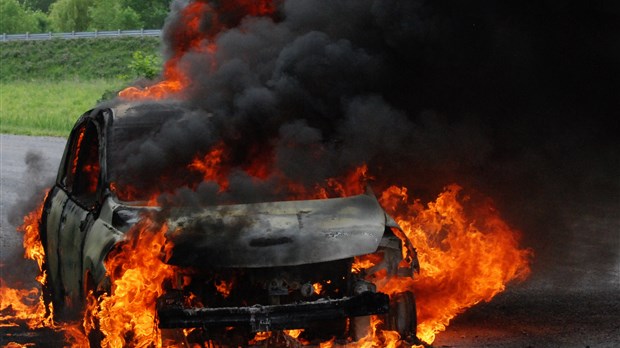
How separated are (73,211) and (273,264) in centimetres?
216

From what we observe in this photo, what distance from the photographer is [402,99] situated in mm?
8578

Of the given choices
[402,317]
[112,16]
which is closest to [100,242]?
[402,317]

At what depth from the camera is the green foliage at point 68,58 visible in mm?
48219

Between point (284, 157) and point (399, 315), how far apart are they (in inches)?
53.7

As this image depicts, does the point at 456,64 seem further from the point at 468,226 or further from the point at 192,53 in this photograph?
the point at 192,53

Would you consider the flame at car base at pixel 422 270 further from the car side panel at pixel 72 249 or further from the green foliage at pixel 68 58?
the green foliage at pixel 68 58

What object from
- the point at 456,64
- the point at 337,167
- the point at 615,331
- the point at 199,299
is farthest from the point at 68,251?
the point at 615,331

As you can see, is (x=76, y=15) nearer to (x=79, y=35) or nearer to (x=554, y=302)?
(x=79, y=35)

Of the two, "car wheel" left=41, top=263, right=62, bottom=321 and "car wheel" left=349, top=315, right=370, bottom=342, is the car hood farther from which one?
"car wheel" left=41, top=263, right=62, bottom=321

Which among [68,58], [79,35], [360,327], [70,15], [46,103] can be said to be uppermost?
[360,327]

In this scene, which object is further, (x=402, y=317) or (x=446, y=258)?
(x=446, y=258)

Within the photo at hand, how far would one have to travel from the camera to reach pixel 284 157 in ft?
24.2

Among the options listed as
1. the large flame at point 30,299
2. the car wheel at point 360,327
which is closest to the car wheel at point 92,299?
the car wheel at point 360,327

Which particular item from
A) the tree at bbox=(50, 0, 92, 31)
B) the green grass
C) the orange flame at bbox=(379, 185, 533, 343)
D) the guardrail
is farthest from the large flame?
the guardrail
